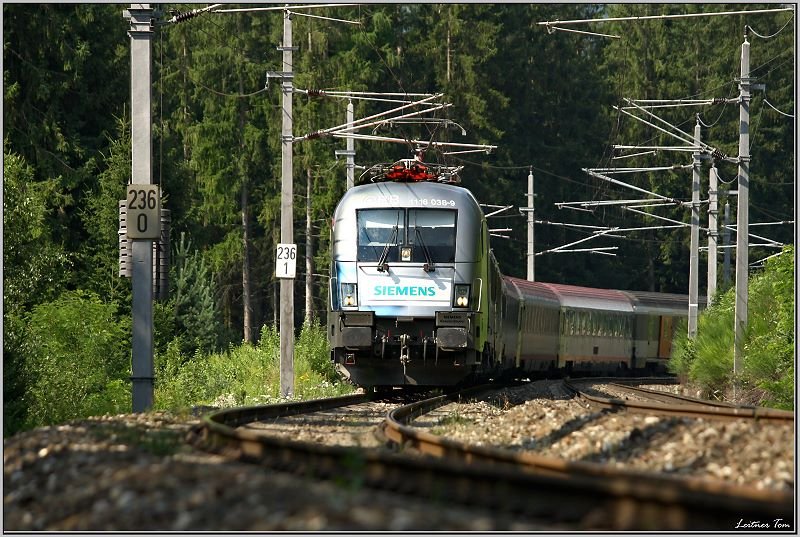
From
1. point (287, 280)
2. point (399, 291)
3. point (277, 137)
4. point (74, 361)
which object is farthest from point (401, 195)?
point (277, 137)

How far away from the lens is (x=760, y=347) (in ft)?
88.7

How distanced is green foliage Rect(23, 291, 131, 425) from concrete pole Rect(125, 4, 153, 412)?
3545mm

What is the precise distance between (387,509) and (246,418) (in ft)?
31.9

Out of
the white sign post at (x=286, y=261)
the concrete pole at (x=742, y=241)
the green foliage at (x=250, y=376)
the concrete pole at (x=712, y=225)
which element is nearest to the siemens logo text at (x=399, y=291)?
the green foliage at (x=250, y=376)

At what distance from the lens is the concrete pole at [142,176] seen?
18.3 m

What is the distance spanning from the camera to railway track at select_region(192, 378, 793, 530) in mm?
6344

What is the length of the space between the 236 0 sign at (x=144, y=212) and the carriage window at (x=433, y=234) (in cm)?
464

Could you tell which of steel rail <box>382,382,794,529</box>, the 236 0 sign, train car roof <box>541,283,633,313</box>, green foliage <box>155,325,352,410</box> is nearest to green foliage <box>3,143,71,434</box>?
green foliage <box>155,325,352,410</box>

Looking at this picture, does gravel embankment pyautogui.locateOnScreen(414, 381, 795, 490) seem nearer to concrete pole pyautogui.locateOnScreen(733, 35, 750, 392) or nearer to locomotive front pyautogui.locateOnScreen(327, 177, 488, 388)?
locomotive front pyautogui.locateOnScreen(327, 177, 488, 388)

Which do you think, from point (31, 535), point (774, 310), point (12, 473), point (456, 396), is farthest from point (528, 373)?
point (31, 535)

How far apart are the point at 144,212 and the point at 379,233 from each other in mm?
4551

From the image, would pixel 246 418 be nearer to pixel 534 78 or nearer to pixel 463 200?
pixel 463 200

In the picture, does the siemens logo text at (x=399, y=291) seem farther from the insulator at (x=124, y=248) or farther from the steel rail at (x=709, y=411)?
the insulator at (x=124, y=248)

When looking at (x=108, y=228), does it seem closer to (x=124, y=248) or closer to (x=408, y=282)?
(x=408, y=282)
